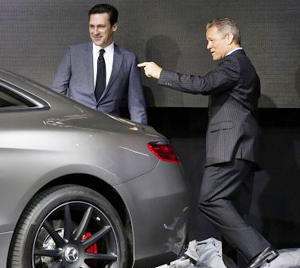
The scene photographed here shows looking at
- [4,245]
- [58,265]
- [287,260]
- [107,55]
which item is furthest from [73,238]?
[287,260]

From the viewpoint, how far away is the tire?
3.71 metres

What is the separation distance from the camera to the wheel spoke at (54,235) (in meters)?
3.82

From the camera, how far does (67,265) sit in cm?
393

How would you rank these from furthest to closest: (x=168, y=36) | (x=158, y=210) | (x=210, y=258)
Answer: (x=168, y=36) → (x=210, y=258) → (x=158, y=210)

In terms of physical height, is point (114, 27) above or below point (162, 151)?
above

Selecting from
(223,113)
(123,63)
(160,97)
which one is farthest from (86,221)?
(160,97)

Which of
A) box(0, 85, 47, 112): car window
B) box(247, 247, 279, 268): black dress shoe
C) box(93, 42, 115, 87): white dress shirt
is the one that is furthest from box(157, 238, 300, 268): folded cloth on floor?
box(0, 85, 47, 112): car window

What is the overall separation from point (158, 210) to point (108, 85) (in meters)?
1.63

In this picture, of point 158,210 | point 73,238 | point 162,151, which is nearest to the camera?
point 73,238

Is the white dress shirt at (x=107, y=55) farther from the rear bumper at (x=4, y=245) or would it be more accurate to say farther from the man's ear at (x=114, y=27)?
the rear bumper at (x=4, y=245)

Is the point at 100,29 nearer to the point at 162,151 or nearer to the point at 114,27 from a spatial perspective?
the point at 114,27

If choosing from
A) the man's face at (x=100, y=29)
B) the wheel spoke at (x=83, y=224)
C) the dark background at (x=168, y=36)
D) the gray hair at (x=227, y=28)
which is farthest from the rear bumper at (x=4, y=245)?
the dark background at (x=168, y=36)

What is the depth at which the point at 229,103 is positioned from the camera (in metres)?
5.04

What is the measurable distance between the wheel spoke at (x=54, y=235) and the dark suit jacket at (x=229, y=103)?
4.66 feet
